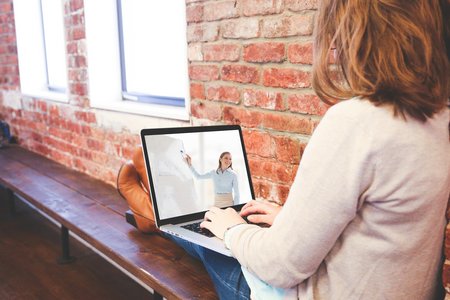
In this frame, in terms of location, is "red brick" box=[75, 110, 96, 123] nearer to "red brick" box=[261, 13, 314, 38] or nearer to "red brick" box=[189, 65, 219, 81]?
"red brick" box=[189, 65, 219, 81]

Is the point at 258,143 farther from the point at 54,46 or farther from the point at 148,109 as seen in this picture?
the point at 54,46

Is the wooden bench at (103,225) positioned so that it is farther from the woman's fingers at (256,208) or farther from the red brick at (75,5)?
the red brick at (75,5)

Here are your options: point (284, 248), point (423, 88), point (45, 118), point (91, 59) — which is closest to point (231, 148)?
point (284, 248)

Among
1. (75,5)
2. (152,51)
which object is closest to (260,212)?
(152,51)

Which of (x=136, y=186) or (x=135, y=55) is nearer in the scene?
(x=136, y=186)

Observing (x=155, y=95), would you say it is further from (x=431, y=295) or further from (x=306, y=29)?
(x=431, y=295)

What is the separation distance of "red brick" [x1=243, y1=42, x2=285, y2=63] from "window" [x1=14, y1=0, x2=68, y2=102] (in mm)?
2214

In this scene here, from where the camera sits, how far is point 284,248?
0.90 metres

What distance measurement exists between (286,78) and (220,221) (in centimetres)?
62

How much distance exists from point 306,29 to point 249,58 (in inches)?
11.5

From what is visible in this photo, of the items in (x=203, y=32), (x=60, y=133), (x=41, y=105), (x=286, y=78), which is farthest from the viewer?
(x=41, y=105)

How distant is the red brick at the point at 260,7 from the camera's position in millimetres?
1582

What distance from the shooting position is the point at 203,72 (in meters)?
1.98

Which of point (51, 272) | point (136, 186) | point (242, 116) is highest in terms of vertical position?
point (242, 116)
